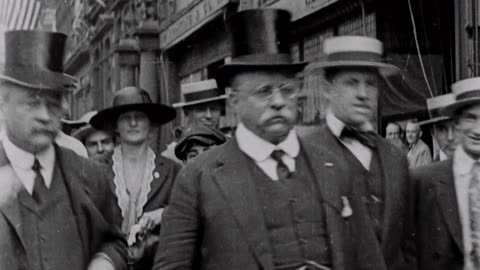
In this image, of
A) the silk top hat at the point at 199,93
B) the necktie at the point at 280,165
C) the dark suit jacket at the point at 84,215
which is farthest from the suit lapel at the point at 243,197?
the silk top hat at the point at 199,93

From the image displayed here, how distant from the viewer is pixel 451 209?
165 inches

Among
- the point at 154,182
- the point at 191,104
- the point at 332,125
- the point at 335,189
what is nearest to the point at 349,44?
the point at 332,125

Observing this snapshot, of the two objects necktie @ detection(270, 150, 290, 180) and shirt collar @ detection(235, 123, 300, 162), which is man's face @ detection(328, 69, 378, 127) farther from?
necktie @ detection(270, 150, 290, 180)

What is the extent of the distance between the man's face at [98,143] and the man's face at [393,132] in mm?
3266

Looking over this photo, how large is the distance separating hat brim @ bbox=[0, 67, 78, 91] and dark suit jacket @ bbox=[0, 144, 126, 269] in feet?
0.88

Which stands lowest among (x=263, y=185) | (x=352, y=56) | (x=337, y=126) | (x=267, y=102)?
(x=263, y=185)

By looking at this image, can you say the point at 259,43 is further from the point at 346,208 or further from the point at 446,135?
the point at 446,135

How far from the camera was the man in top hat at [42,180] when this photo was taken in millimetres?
3475

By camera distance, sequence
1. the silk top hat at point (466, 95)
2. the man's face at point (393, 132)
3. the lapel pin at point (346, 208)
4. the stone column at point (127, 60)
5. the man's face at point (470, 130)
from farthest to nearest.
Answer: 1. the stone column at point (127, 60)
2. the man's face at point (393, 132)
3. the silk top hat at point (466, 95)
4. the man's face at point (470, 130)
5. the lapel pin at point (346, 208)

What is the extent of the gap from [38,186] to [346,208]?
1310mm

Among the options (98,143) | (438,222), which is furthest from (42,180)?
(98,143)

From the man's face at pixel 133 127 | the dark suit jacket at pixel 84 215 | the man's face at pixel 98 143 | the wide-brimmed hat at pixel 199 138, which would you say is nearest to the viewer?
the dark suit jacket at pixel 84 215

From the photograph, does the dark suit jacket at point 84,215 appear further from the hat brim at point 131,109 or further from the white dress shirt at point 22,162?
the hat brim at point 131,109

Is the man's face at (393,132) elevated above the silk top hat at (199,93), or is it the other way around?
the silk top hat at (199,93)
